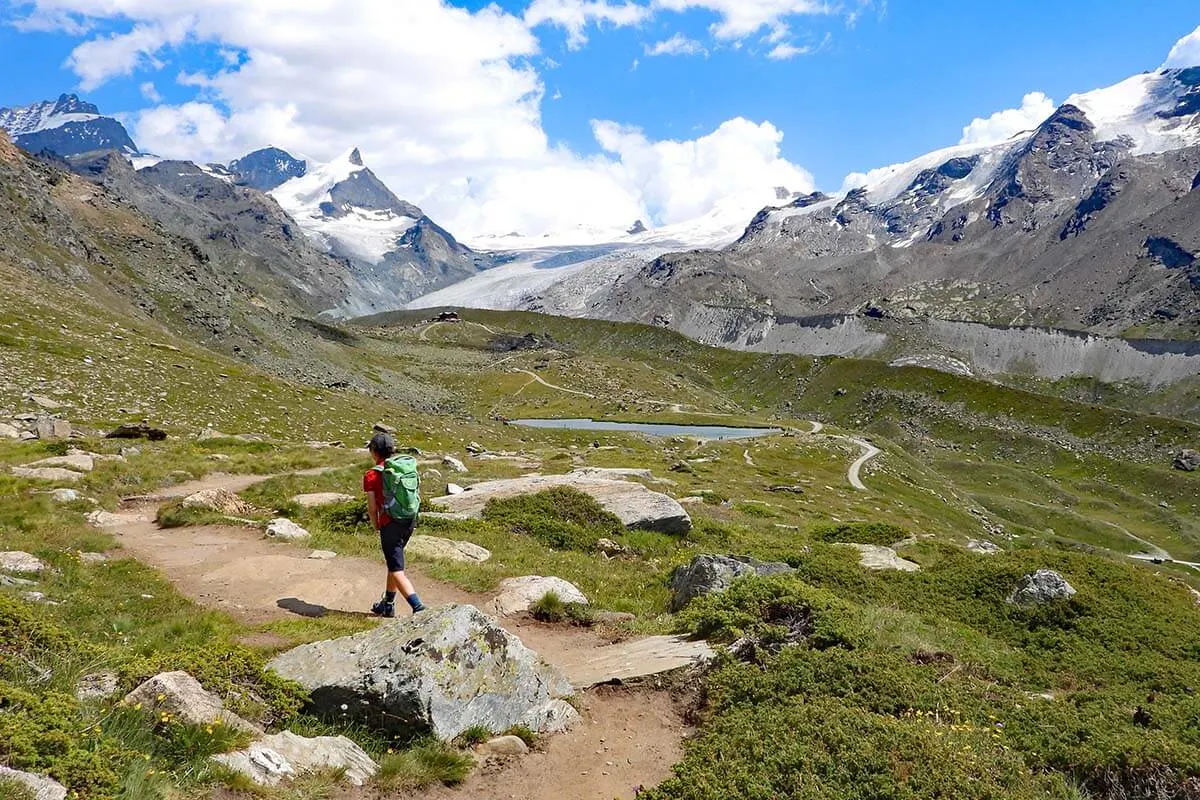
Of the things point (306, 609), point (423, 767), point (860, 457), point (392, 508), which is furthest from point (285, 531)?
point (860, 457)

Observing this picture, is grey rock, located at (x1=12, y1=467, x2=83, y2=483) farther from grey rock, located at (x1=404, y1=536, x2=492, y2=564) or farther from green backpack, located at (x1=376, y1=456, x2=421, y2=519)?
green backpack, located at (x1=376, y1=456, x2=421, y2=519)

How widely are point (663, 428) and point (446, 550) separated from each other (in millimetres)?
114435

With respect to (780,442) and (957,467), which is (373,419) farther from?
(957,467)

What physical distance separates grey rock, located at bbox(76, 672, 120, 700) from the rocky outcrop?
9.44 metres

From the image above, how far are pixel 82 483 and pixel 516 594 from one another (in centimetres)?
1938

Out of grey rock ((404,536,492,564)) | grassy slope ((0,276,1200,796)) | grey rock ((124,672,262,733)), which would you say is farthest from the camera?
grey rock ((404,536,492,564))

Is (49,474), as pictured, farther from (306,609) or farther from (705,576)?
(705,576)

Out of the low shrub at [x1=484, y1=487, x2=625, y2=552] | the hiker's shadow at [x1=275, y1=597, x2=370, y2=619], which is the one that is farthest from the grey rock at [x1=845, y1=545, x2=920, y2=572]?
the hiker's shadow at [x1=275, y1=597, x2=370, y2=619]

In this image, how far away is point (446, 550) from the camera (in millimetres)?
21938

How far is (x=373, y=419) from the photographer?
69750 mm

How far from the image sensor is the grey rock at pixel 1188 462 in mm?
157262

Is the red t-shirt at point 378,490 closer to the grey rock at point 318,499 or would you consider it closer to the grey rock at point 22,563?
the grey rock at point 22,563

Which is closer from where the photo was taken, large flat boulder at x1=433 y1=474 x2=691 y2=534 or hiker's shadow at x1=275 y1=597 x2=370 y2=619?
hiker's shadow at x1=275 y1=597 x2=370 y2=619

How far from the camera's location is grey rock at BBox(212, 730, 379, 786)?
341 inches
